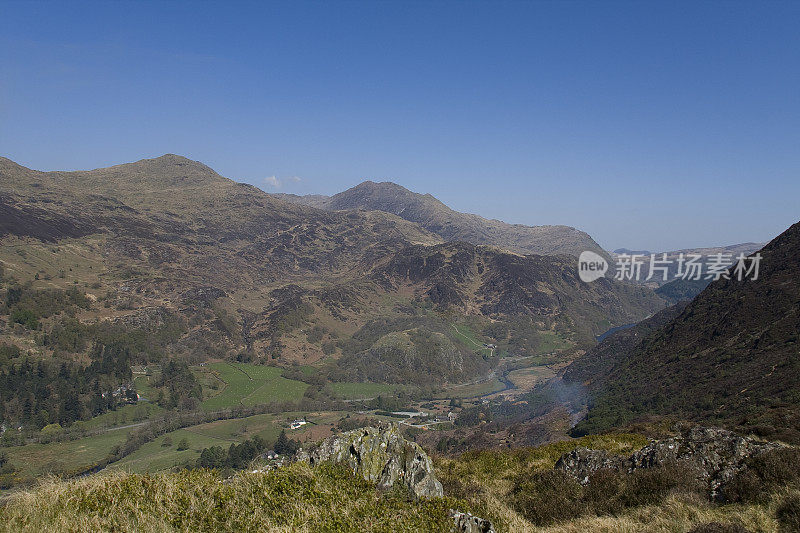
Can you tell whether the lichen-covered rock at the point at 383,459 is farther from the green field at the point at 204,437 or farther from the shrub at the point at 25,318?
the shrub at the point at 25,318

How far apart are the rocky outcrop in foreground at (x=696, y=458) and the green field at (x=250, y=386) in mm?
119428

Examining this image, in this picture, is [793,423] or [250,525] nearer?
[250,525]

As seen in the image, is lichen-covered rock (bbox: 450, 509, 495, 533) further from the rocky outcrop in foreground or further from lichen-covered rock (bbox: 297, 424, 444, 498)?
the rocky outcrop in foreground

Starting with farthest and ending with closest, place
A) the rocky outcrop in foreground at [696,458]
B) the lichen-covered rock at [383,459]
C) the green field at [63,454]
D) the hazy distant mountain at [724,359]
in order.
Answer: the green field at [63,454], the hazy distant mountain at [724,359], the lichen-covered rock at [383,459], the rocky outcrop in foreground at [696,458]

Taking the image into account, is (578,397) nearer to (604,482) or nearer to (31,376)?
(604,482)

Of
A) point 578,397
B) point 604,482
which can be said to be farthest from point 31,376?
point 604,482

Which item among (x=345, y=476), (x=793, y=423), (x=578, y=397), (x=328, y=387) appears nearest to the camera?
(x=345, y=476)

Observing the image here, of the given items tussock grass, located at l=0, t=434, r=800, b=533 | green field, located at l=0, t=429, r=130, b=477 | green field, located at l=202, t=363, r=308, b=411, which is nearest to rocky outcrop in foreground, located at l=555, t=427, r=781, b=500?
tussock grass, located at l=0, t=434, r=800, b=533

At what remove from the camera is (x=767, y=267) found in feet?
231

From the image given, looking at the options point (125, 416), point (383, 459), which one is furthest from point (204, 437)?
point (383, 459)

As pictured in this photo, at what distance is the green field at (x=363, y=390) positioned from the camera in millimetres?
131300

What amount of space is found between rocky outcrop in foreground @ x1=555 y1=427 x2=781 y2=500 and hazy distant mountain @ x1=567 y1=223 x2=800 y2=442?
52.9 ft

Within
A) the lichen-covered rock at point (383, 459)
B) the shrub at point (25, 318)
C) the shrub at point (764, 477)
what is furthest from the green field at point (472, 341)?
the shrub at point (764, 477)

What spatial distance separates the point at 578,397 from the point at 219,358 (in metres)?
126
